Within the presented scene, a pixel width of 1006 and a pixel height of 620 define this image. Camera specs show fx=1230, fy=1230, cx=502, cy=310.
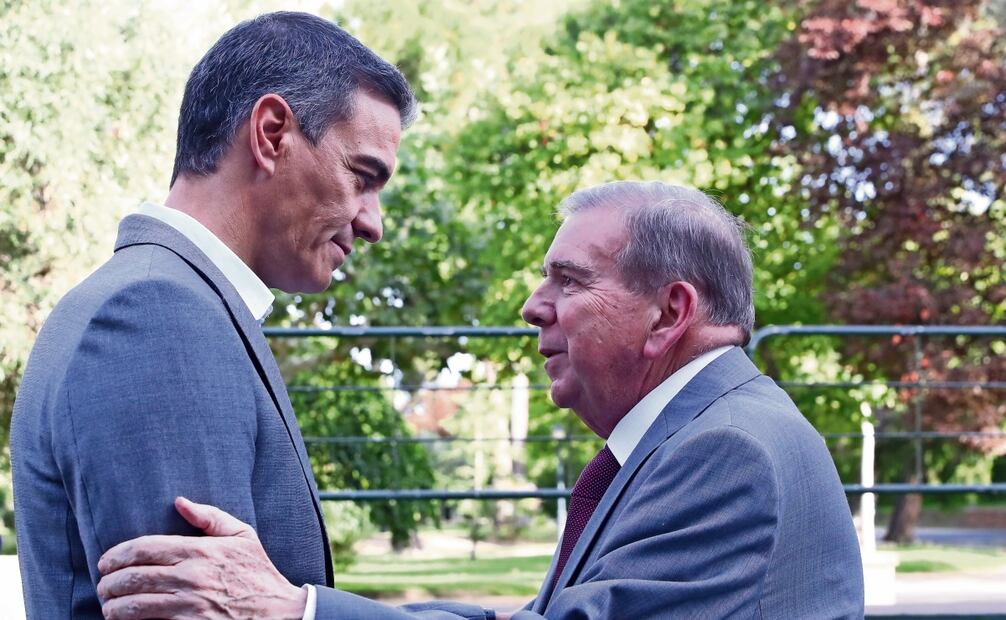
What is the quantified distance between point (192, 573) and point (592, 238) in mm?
1203

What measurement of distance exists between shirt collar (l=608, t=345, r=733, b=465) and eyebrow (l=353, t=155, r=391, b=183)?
28.4 inches

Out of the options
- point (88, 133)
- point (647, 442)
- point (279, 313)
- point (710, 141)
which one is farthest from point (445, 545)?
point (647, 442)

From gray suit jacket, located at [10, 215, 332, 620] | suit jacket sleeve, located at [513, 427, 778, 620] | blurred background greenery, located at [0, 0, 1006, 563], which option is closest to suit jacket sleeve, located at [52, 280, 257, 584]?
gray suit jacket, located at [10, 215, 332, 620]

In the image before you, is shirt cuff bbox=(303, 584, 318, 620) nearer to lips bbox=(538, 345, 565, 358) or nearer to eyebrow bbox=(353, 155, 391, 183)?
eyebrow bbox=(353, 155, 391, 183)

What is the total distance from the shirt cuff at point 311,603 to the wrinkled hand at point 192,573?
9 cm

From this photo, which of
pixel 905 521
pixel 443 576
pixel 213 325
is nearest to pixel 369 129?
pixel 213 325

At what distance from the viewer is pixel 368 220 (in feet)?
6.56

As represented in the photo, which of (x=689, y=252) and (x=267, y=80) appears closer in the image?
(x=267, y=80)

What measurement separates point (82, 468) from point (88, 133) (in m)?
13.2

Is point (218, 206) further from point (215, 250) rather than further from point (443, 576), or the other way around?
point (443, 576)

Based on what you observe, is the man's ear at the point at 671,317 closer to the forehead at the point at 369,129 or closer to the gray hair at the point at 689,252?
the gray hair at the point at 689,252

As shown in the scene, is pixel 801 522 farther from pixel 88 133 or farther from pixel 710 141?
pixel 710 141

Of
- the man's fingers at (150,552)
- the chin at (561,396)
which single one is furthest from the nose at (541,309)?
the man's fingers at (150,552)

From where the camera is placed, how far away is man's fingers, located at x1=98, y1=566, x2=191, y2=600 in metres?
1.46
